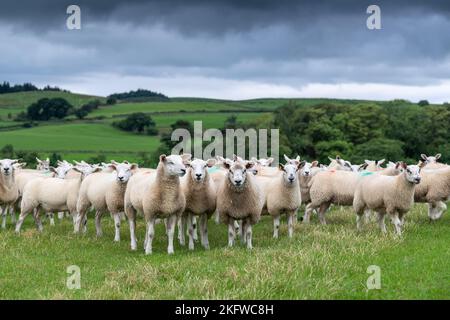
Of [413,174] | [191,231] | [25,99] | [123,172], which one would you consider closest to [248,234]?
[191,231]

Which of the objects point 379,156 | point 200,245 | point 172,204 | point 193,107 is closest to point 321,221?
point 200,245

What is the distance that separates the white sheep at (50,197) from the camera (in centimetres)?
1755

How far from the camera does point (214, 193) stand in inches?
572

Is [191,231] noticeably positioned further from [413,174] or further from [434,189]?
[434,189]

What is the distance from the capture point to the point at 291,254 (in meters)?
11.6

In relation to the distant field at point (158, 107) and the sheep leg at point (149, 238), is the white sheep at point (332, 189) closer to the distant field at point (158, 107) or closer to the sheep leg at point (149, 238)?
the sheep leg at point (149, 238)

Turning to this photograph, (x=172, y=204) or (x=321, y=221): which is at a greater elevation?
(x=172, y=204)

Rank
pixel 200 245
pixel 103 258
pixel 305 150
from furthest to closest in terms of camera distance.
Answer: pixel 305 150 < pixel 200 245 < pixel 103 258

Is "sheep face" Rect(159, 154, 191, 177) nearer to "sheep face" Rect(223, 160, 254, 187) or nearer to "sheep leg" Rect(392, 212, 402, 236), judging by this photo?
"sheep face" Rect(223, 160, 254, 187)

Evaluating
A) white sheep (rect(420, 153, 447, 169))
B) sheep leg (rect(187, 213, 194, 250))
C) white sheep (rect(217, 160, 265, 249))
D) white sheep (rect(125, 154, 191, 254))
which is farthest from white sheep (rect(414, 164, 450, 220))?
white sheep (rect(125, 154, 191, 254))

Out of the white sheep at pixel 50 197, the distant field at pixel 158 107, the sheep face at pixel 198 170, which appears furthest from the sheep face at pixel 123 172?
the distant field at pixel 158 107

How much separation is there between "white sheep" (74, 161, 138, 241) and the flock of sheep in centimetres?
2
